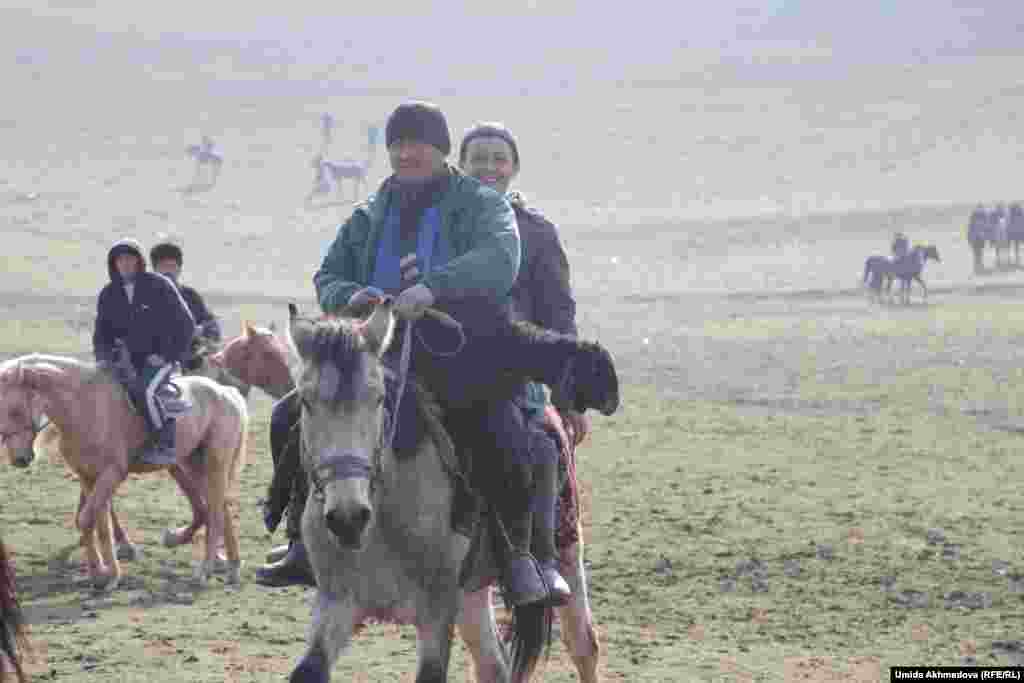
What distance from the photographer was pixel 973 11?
90.1 meters

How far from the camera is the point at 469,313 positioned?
6.30 m

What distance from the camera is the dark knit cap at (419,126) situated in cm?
632

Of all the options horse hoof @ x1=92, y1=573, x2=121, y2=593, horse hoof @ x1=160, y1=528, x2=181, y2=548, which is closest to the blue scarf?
horse hoof @ x1=92, y1=573, x2=121, y2=593

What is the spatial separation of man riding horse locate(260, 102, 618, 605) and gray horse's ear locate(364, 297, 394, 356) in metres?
0.50

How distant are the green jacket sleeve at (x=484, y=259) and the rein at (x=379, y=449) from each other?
0.12 m

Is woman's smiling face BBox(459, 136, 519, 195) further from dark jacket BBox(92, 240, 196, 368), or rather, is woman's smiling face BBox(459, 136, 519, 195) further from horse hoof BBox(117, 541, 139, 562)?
horse hoof BBox(117, 541, 139, 562)

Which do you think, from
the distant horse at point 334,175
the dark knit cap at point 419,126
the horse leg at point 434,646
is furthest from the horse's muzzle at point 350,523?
the distant horse at point 334,175

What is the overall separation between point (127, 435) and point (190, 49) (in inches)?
2404

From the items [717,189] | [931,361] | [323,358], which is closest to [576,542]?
[323,358]

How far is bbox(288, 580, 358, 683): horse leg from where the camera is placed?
5.65 metres

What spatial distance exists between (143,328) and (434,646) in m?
6.29

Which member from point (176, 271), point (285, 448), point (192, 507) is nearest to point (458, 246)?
point (285, 448)

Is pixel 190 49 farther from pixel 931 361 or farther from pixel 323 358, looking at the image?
pixel 323 358

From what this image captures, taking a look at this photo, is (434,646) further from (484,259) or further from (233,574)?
(233,574)
